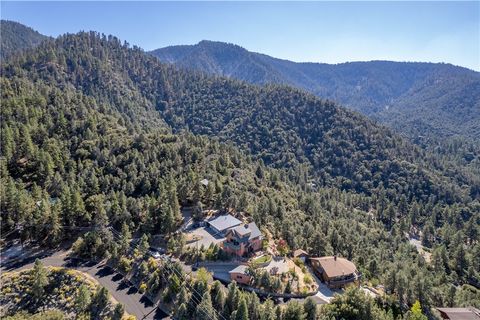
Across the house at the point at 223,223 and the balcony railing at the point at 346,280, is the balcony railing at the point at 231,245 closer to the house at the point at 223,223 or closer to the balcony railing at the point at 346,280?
the house at the point at 223,223

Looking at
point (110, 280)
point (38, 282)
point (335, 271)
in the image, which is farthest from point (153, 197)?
point (335, 271)

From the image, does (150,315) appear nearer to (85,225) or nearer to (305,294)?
(305,294)

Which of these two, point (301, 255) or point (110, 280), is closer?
point (110, 280)

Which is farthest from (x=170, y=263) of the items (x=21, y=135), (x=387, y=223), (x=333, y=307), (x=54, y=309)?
(x=387, y=223)

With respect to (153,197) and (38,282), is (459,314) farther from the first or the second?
(38,282)

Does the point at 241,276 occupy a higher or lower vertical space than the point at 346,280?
higher

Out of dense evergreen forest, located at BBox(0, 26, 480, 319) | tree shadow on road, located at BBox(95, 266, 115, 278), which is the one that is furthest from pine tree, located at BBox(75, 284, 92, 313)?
dense evergreen forest, located at BBox(0, 26, 480, 319)

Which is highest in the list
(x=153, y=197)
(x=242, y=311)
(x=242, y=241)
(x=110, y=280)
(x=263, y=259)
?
(x=153, y=197)

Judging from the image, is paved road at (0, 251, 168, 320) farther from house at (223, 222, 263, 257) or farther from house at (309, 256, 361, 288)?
house at (309, 256, 361, 288)
